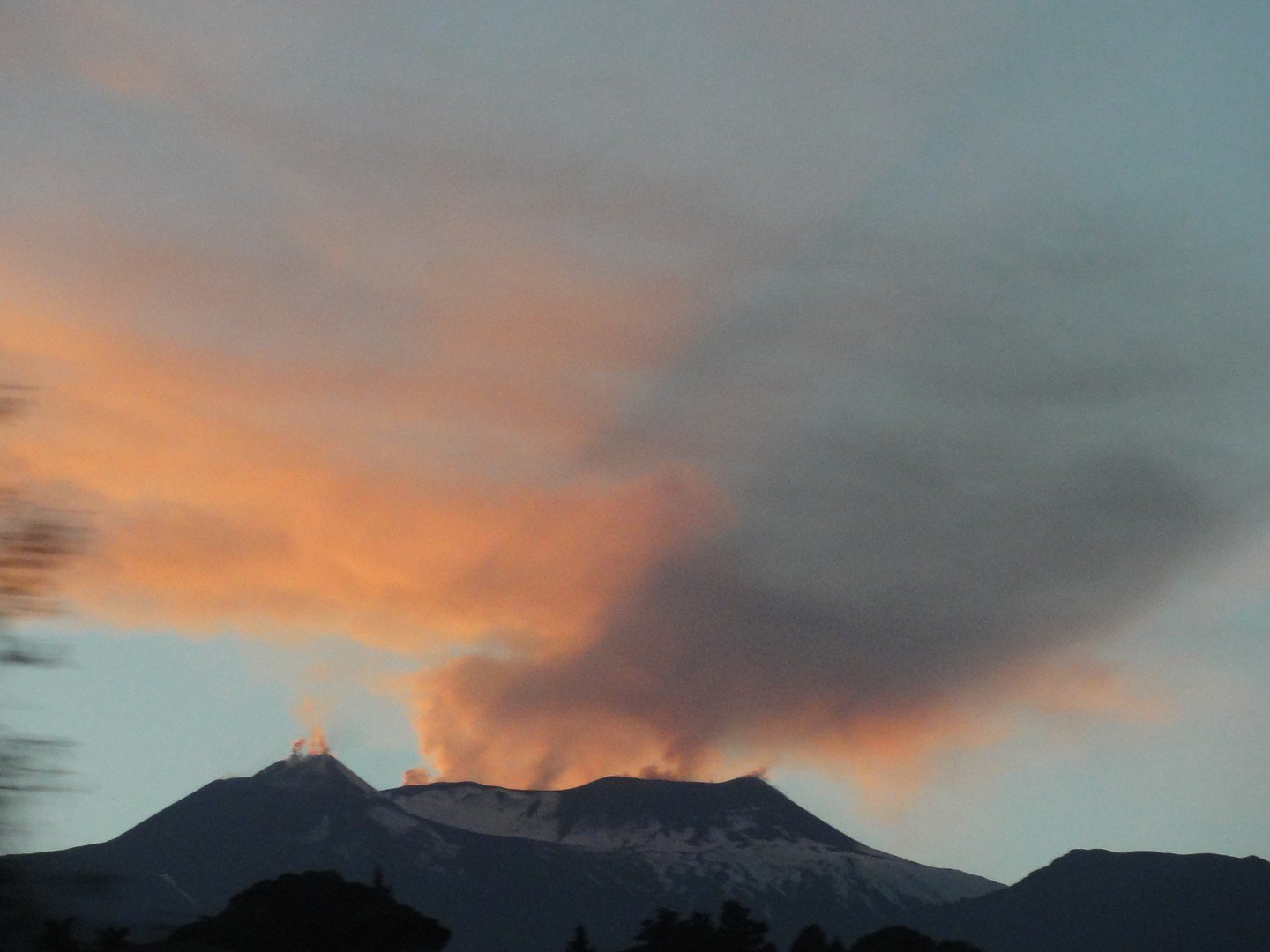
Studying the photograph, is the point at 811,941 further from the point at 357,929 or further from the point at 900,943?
the point at 357,929

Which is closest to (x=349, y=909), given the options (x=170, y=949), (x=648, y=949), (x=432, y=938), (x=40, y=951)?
(x=432, y=938)

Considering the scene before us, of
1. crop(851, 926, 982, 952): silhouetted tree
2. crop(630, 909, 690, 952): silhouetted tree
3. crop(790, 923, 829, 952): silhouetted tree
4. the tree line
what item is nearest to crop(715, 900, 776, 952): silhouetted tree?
the tree line

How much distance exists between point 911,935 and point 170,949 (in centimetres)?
4461

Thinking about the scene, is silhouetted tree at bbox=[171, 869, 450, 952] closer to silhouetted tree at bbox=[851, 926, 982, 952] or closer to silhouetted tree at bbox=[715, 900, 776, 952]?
silhouetted tree at bbox=[715, 900, 776, 952]

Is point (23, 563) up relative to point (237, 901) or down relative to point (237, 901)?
down

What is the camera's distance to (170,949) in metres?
65.3

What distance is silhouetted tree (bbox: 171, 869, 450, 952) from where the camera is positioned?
84.3m

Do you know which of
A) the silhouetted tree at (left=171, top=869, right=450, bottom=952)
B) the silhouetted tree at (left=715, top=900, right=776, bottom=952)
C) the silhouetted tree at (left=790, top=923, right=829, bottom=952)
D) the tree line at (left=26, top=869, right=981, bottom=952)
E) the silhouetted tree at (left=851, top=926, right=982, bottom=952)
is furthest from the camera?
the silhouetted tree at (left=790, top=923, right=829, bottom=952)

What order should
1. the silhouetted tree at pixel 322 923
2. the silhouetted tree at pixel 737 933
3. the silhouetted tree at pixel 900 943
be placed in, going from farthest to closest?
the silhouetted tree at pixel 737 933 < the silhouetted tree at pixel 900 943 < the silhouetted tree at pixel 322 923

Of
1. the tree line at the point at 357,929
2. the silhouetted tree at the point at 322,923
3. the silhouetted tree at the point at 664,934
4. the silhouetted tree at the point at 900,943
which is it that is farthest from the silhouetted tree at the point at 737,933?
the silhouetted tree at the point at 322,923

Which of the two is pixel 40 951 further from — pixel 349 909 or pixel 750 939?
pixel 750 939

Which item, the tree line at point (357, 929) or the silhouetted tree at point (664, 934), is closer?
the tree line at point (357, 929)

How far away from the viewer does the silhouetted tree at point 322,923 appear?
84312mm

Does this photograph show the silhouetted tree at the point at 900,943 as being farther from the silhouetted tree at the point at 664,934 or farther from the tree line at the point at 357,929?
the silhouetted tree at the point at 664,934
